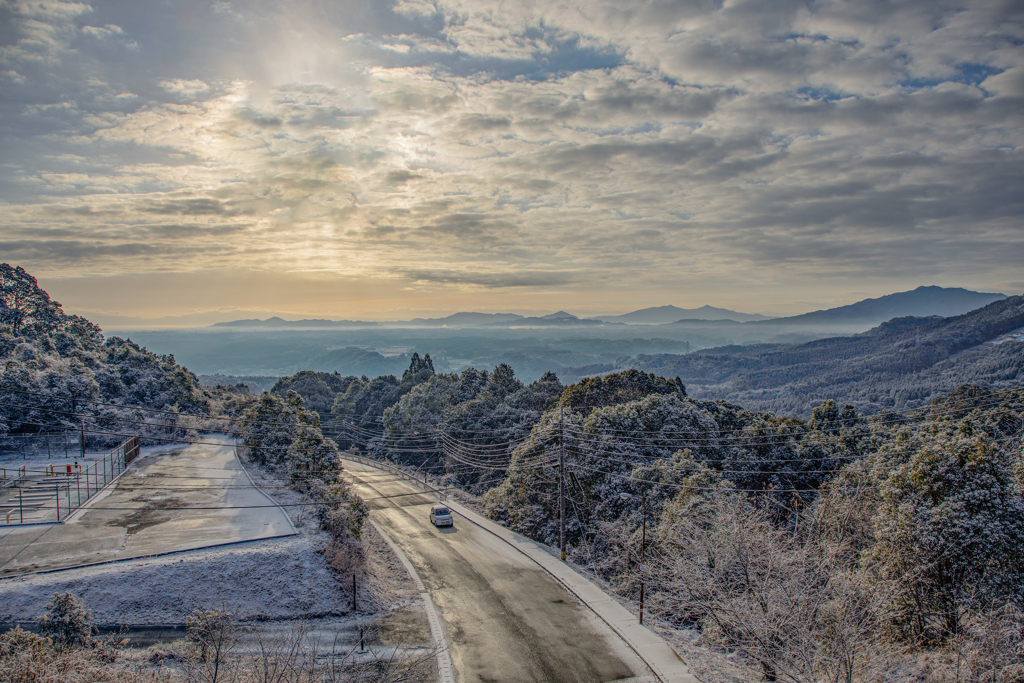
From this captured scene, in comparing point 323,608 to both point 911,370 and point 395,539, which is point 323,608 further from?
point 911,370

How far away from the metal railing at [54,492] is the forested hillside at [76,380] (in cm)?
325

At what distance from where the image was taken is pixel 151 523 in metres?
24.7

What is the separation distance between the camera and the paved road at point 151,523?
21.1 meters

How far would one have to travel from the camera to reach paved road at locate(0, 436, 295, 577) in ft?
69.2

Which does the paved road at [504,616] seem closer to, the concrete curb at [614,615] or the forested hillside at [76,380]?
the concrete curb at [614,615]

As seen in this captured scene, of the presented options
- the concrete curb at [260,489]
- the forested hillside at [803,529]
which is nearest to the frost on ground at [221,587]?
the concrete curb at [260,489]

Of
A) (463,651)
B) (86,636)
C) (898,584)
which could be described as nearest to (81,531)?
(86,636)

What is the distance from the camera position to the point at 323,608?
21.3m

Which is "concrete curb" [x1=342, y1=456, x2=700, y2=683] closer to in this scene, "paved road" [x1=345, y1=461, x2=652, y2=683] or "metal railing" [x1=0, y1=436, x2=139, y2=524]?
"paved road" [x1=345, y1=461, x2=652, y2=683]

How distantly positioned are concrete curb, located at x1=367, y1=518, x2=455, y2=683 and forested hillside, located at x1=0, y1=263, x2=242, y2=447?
58.2 feet

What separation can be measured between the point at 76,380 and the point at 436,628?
1500 inches

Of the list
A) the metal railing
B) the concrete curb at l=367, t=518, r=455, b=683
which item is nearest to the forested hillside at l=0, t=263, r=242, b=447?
the metal railing

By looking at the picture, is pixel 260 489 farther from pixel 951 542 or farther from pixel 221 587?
pixel 951 542

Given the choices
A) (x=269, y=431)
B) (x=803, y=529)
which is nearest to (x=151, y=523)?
(x=269, y=431)
